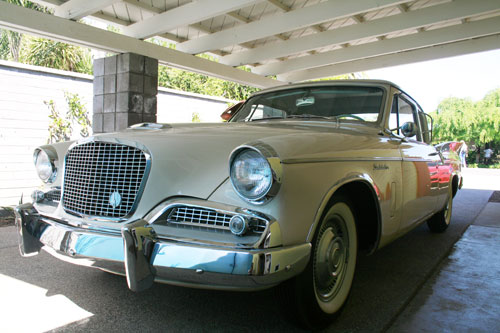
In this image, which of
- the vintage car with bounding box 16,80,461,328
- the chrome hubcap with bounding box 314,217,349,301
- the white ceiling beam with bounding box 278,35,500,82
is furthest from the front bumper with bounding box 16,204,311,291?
the white ceiling beam with bounding box 278,35,500,82

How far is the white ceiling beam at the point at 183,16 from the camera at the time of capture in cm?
537

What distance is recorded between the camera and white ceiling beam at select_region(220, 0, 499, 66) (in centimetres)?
582

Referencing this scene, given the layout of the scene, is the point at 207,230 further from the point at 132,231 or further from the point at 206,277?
the point at 132,231

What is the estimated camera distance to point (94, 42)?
19.0 ft

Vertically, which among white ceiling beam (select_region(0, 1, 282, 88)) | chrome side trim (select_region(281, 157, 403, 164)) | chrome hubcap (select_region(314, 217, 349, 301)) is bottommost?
chrome hubcap (select_region(314, 217, 349, 301))

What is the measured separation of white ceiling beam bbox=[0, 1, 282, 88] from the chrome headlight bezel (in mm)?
4619

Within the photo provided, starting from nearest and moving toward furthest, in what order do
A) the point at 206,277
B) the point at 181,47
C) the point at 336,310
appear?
the point at 206,277 → the point at 336,310 → the point at 181,47

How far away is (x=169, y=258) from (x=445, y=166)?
3602mm

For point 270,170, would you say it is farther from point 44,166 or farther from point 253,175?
point 44,166

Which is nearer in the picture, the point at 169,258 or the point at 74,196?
the point at 169,258

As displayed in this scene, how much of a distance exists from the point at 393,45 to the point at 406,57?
3.38ft

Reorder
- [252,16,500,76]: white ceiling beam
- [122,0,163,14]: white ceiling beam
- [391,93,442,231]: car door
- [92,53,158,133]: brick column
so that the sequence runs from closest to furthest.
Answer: [391,93,442,231]: car door, [122,0,163,14]: white ceiling beam, [92,53,158,133]: brick column, [252,16,500,76]: white ceiling beam

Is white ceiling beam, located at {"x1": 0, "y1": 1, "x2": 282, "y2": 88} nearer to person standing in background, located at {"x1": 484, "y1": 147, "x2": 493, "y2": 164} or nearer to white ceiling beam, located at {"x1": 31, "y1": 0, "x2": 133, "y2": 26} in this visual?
white ceiling beam, located at {"x1": 31, "y1": 0, "x2": 133, "y2": 26}

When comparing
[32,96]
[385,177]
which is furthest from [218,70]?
[385,177]
